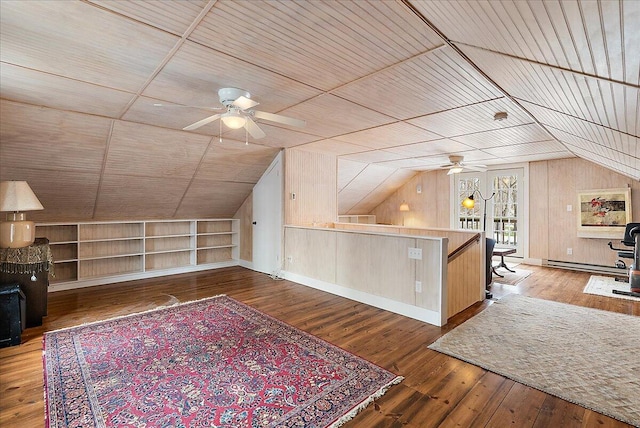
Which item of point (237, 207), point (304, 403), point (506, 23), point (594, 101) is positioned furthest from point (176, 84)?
point (237, 207)

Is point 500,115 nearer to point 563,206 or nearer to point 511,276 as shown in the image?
point 511,276

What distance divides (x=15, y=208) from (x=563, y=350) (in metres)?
5.75

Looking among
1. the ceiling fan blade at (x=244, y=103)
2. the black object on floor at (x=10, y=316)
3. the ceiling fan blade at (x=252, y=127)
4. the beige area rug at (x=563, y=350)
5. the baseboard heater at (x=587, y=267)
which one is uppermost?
the ceiling fan blade at (x=244, y=103)

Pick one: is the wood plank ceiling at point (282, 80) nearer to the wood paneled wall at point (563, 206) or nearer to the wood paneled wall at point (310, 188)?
the wood paneled wall at point (310, 188)

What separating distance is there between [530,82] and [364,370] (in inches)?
104

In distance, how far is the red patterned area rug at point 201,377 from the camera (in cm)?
203

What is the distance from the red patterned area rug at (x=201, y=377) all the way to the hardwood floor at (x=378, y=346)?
16 cm

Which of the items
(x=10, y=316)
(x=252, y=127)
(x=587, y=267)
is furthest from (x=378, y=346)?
(x=587, y=267)

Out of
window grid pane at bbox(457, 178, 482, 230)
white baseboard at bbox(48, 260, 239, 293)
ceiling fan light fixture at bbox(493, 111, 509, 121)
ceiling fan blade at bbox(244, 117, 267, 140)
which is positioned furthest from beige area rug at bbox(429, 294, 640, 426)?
white baseboard at bbox(48, 260, 239, 293)

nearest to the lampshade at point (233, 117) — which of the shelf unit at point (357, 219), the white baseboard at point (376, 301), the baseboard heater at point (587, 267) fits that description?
the white baseboard at point (376, 301)

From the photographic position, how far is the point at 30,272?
3484 mm

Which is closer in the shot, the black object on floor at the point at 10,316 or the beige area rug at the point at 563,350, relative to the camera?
the beige area rug at the point at 563,350

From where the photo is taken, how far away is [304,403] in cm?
214

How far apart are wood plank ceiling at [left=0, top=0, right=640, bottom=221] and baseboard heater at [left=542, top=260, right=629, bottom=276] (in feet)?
10.1
